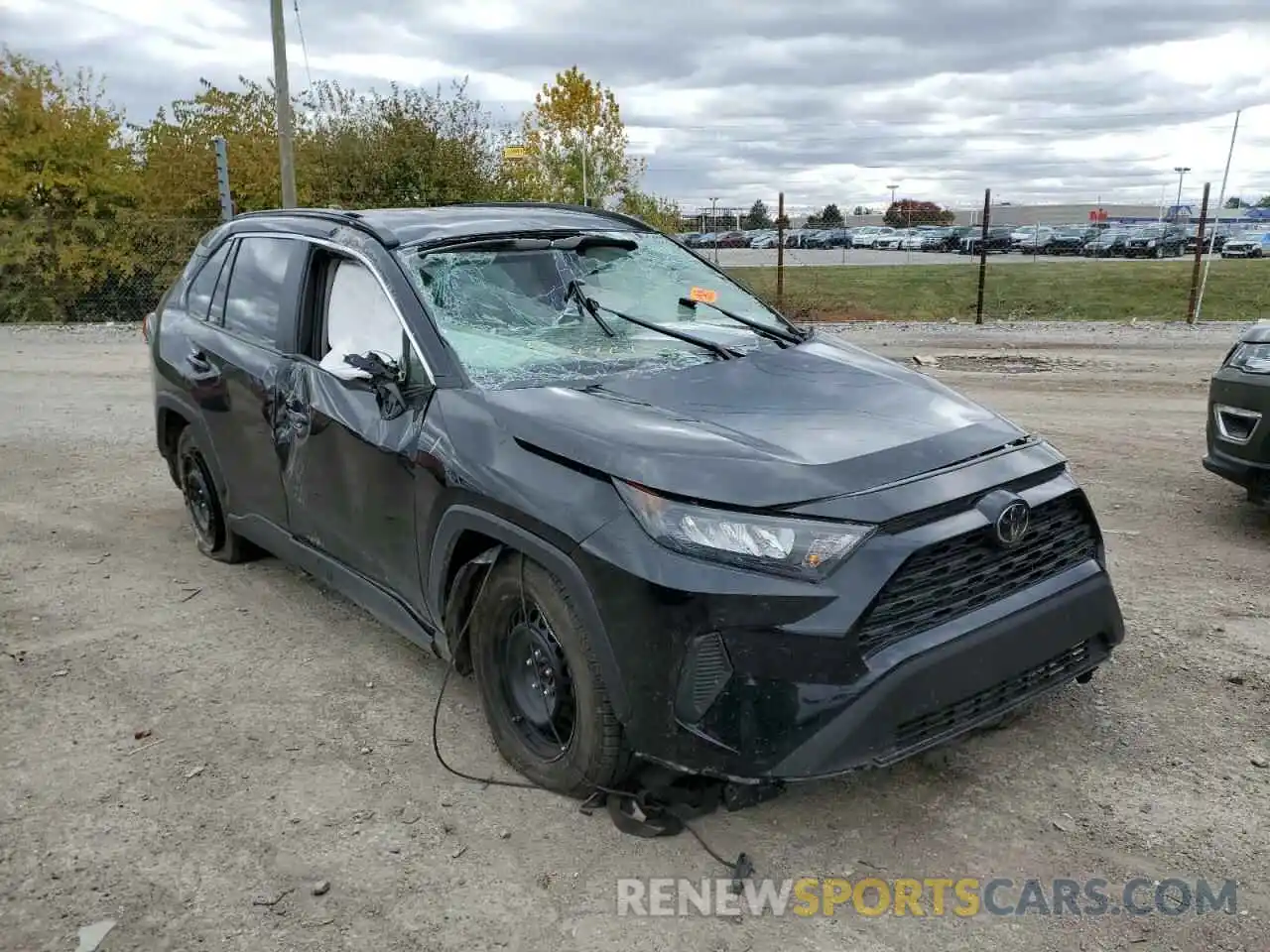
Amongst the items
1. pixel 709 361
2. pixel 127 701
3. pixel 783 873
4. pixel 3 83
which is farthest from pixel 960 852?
pixel 3 83

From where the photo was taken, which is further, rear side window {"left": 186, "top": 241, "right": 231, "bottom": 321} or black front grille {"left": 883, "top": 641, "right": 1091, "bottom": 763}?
rear side window {"left": 186, "top": 241, "right": 231, "bottom": 321}

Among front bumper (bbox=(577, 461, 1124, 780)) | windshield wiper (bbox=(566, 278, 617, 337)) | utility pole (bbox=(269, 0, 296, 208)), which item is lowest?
front bumper (bbox=(577, 461, 1124, 780))

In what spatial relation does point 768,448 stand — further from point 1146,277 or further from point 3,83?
point 1146,277

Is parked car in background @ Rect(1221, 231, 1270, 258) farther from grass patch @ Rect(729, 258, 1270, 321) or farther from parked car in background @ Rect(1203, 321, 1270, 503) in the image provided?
parked car in background @ Rect(1203, 321, 1270, 503)

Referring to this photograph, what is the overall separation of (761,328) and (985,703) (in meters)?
1.88

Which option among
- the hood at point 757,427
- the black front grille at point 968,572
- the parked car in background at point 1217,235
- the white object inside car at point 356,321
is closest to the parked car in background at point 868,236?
the parked car in background at point 1217,235

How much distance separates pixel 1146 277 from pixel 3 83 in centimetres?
2547

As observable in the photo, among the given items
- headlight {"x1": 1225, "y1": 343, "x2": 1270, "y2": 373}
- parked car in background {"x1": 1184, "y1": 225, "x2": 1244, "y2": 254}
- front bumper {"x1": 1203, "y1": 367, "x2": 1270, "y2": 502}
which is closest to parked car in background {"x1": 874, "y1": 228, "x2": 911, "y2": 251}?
parked car in background {"x1": 1184, "y1": 225, "x2": 1244, "y2": 254}

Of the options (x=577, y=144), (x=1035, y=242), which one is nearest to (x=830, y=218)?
(x=1035, y=242)

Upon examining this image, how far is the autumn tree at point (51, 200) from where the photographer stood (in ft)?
59.3

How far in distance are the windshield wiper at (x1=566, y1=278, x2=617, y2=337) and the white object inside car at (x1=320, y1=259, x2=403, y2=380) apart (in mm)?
705

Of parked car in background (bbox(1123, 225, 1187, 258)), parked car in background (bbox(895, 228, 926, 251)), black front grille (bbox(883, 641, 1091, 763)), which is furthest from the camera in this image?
parked car in background (bbox(895, 228, 926, 251))

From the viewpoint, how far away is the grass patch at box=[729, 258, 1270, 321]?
63.1 ft

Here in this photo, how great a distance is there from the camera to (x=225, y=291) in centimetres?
507
